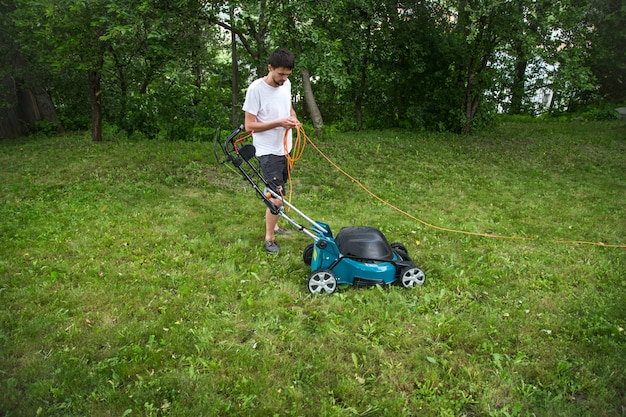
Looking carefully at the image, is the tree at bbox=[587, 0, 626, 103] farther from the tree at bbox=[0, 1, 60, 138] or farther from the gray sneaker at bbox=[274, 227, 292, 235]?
the tree at bbox=[0, 1, 60, 138]

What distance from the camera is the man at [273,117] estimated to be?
12.4ft

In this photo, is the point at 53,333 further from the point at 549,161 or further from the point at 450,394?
the point at 549,161

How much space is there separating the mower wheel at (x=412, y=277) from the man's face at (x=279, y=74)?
189 centimetres

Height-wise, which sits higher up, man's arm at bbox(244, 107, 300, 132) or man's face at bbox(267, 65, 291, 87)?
man's face at bbox(267, 65, 291, 87)

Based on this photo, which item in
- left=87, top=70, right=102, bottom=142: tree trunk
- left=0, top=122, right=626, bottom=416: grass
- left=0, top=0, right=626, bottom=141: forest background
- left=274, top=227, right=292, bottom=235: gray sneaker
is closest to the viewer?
left=0, top=122, right=626, bottom=416: grass

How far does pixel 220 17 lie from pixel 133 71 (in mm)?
2874

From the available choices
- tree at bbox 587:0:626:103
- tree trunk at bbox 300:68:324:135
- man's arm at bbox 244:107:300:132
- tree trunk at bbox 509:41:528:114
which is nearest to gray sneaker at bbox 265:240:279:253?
man's arm at bbox 244:107:300:132

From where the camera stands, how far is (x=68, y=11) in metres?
7.61

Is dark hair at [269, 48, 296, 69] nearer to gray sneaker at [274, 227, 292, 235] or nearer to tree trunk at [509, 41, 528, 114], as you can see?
gray sneaker at [274, 227, 292, 235]

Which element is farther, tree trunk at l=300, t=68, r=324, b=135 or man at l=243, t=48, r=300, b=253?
tree trunk at l=300, t=68, r=324, b=135

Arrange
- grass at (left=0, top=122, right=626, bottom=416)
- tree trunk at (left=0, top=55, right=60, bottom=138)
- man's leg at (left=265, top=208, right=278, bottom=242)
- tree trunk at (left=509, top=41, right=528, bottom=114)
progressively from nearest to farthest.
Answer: grass at (left=0, top=122, right=626, bottom=416), man's leg at (left=265, top=208, right=278, bottom=242), tree trunk at (left=0, top=55, right=60, bottom=138), tree trunk at (left=509, top=41, right=528, bottom=114)

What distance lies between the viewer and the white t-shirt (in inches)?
156

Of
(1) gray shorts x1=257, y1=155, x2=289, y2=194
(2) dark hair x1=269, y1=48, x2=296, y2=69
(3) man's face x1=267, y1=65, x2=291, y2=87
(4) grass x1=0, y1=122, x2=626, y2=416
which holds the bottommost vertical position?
(4) grass x1=0, y1=122, x2=626, y2=416

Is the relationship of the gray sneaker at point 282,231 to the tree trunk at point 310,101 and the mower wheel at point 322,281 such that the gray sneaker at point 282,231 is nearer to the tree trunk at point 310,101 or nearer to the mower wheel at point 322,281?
the mower wheel at point 322,281
